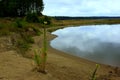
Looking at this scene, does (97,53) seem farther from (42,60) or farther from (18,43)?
(42,60)

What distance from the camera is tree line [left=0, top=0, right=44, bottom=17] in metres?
A: 71.6

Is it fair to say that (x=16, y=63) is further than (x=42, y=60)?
Yes

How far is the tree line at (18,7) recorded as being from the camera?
71619 mm

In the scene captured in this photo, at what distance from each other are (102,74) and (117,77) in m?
0.85

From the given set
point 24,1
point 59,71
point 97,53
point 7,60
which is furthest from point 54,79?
point 24,1

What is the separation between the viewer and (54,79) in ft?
36.6

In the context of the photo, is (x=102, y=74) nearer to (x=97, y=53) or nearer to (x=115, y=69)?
(x=115, y=69)

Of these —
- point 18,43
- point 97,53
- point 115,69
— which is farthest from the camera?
point 97,53

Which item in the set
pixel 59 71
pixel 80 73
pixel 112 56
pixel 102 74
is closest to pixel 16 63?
pixel 59 71

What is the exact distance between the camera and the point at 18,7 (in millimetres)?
73438

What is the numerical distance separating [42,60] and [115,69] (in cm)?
548

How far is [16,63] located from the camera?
42.4 feet

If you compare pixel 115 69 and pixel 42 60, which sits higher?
pixel 42 60

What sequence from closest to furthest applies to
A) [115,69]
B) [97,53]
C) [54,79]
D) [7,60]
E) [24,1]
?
1. [54,79]
2. [7,60]
3. [115,69]
4. [97,53]
5. [24,1]
